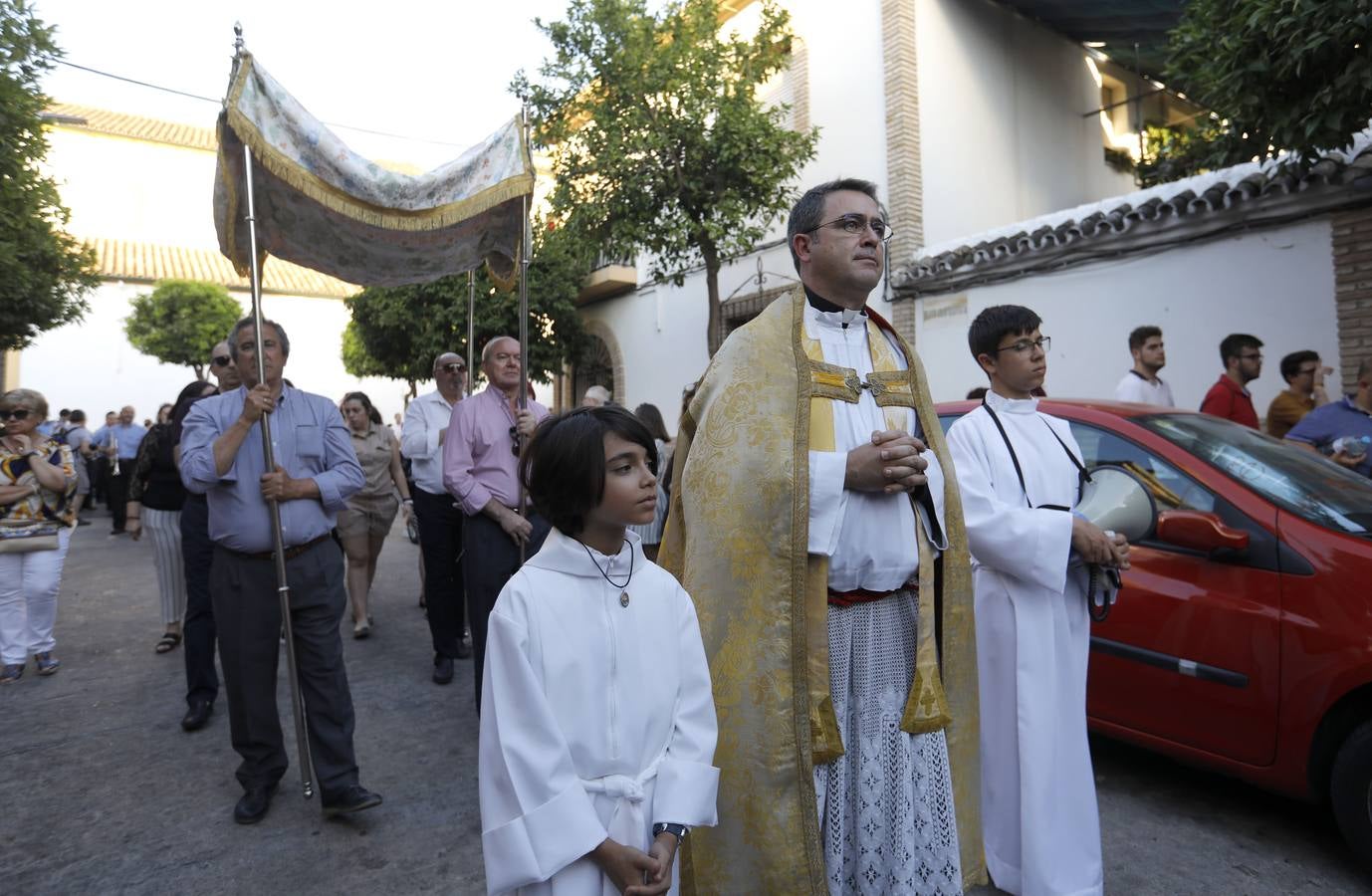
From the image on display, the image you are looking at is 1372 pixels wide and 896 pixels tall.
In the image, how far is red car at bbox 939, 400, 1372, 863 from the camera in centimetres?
290

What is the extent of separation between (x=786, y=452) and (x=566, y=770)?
924mm

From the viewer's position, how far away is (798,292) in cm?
244

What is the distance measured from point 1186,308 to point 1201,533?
21.0 feet

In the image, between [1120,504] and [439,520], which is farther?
[439,520]

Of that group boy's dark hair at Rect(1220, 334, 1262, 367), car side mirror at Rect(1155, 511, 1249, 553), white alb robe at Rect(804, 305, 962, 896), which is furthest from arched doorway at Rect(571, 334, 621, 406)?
white alb robe at Rect(804, 305, 962, 896)

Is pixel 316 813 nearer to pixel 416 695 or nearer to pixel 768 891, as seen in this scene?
pixel 416 695

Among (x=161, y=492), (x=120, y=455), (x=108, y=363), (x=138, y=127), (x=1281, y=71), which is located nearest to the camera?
(x=1281, y=71)

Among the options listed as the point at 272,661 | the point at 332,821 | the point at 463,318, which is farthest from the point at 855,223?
the point at 463,318

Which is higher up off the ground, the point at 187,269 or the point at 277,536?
the point at 187,269

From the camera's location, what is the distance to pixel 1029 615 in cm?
272

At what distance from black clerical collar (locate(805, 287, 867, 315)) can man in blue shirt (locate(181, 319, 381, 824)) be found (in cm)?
211

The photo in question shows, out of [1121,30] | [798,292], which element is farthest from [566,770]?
[1121,30]

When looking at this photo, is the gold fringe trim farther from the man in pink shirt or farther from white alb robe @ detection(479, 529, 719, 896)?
white alb robe @ detection(479, 529, 719, 896)

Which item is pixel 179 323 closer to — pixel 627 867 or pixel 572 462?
pixel 572 462
